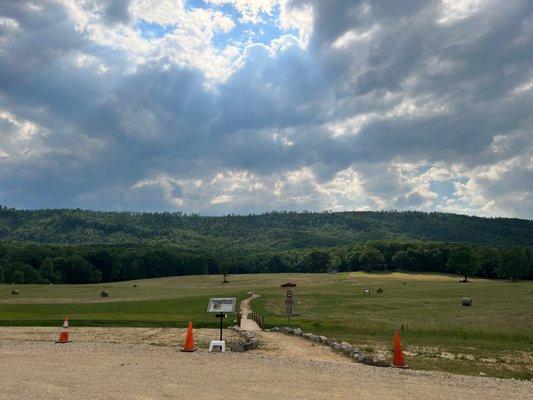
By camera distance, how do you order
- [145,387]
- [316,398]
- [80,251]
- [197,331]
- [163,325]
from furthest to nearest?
1. [80,251]
2. [163,325]
3. [197,331]
4. [145,387]
5. [316,398]

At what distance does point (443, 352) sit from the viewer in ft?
70.5

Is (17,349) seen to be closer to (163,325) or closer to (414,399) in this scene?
(163,325)

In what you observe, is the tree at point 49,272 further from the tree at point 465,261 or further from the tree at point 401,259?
the tree at point 465,261

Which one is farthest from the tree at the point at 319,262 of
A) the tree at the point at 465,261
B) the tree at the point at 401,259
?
the tree at the point at 465,261

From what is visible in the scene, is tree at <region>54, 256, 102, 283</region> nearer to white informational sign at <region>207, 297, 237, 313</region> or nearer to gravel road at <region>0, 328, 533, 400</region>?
gravel road at <region>0, 328, 533, 400</region>

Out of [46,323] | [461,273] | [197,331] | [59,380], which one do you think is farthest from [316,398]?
[461,273]

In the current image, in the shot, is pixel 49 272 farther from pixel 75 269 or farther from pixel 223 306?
pixel 223 306

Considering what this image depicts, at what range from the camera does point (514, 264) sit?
111 metres

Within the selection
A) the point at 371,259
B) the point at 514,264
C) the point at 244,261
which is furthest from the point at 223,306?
the point at 244,261

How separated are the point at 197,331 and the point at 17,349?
31.9 ft

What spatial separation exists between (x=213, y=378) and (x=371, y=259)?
5333 inches

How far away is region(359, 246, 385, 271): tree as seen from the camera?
145 m

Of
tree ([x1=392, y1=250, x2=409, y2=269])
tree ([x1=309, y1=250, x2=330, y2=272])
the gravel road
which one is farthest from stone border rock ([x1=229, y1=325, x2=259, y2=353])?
tree ([x1=309, y1=250, x2=330, y2=272])

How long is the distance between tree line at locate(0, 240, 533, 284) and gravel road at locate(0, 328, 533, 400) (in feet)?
344
